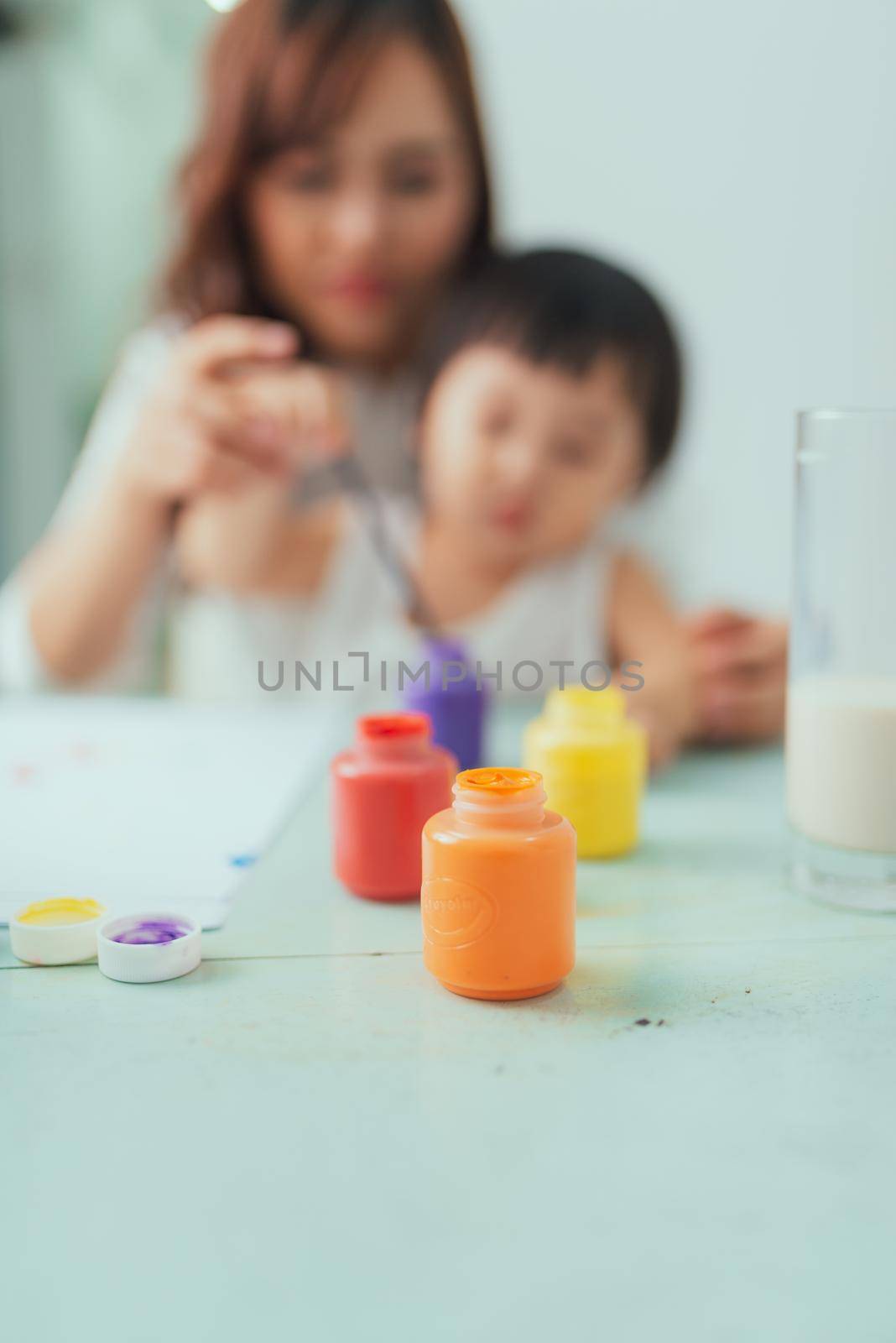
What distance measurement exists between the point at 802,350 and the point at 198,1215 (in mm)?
1275

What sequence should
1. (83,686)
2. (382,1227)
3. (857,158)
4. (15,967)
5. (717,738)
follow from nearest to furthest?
(382,1227)
(15,967)
(717,738)
(83,686)
(857,158)

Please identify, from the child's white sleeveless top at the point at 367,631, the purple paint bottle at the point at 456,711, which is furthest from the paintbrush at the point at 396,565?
the purple paint bottle at the point at 456,711

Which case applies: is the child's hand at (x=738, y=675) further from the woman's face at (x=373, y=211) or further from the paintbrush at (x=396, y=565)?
the woman's face at (x=373, y=211)

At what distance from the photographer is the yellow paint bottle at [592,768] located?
1.85 ft

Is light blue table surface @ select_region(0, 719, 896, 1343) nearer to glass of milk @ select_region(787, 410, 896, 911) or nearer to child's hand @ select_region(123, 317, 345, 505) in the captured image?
glass of milk @ select_region(787, 410, 896, 911)

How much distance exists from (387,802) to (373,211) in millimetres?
812

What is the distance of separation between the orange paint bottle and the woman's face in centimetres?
86

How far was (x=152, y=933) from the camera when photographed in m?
0.46

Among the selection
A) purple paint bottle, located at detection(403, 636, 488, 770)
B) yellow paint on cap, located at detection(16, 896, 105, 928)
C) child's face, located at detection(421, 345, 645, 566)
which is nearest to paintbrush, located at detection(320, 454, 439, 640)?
child's face, located at detection(421, 345, 645, 566)

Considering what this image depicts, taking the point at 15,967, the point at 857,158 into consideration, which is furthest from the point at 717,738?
A: the point at 857,158

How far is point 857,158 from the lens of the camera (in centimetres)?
133

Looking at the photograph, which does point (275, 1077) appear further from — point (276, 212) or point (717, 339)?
point (717, 339)

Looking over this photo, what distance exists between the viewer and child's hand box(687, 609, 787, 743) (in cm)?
82

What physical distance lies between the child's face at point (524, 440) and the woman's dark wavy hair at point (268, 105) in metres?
0.32
